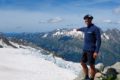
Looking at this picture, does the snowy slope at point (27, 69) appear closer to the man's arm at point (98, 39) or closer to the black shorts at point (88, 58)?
the black shorts at point (88, 58)

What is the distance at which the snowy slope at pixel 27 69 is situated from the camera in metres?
32.5

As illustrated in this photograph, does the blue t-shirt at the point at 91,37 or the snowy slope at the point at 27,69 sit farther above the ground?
the blue t-shirt at the point at 91,37

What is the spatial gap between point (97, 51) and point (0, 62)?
2345cm

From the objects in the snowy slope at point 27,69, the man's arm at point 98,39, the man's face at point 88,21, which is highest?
the man's face at point 88,21

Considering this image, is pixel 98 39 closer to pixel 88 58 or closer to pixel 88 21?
pixel 88 21

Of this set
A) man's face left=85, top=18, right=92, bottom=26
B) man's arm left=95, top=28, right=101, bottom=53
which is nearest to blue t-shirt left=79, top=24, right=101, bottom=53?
man's arm left=95, top=28, right=101, bottom=53

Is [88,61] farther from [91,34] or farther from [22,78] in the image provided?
[22,78]

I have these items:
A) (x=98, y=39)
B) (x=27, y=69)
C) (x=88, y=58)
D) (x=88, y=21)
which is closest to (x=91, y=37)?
(x=98, y=39)

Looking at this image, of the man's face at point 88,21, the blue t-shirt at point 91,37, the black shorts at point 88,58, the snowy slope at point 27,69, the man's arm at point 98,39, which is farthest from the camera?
the snowy slope at point 27,69

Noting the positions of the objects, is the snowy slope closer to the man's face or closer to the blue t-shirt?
the blue t-shirt

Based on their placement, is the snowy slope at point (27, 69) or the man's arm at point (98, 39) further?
the snowy slope at point (27, 69)

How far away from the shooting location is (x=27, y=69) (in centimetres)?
3638

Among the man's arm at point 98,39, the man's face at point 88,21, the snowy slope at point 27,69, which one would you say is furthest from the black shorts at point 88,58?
the snowy slope at point 27,69

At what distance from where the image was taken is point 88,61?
17.4 metres
